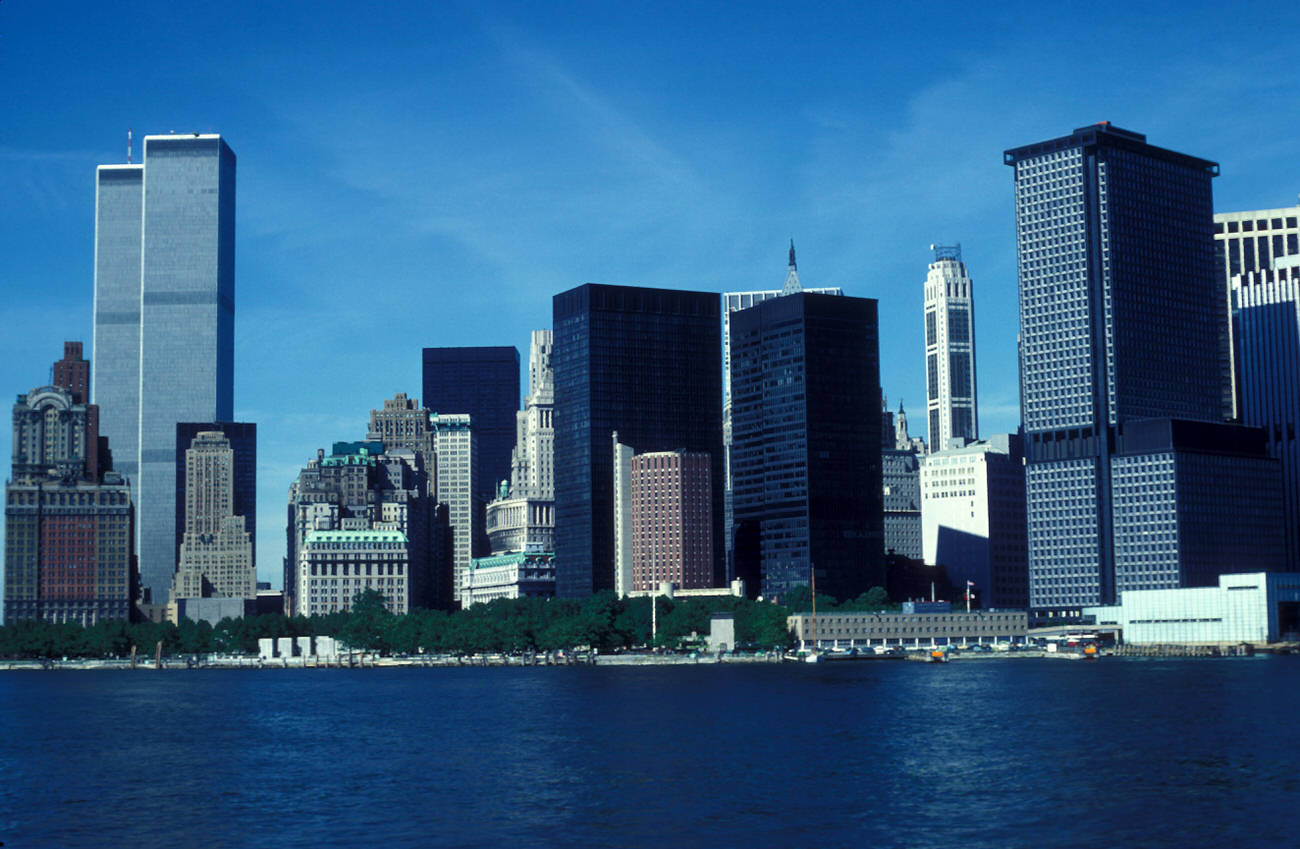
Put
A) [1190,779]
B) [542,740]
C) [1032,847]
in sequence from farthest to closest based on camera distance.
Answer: [542,740], [1190,779], [1032,847]

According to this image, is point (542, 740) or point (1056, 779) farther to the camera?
point (542, 740)

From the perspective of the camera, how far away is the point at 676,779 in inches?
4764

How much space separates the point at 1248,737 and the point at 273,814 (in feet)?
271

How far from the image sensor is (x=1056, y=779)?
118m

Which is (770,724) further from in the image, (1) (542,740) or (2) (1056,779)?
(2) (1056,779)

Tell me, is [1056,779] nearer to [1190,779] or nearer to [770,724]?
[1190,779]

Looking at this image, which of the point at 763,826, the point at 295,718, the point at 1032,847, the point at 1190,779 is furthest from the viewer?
the point at 295,718

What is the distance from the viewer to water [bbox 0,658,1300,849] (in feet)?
318

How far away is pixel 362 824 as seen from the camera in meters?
102

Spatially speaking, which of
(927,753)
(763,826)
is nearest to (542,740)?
(927,753)

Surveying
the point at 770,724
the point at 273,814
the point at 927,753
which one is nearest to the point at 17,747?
the point at 273,814

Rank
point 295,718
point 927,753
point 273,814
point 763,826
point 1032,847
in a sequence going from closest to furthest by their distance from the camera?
1. point 1032,847
2. point 763,826
3. point 273,814
4. point 927,753
5. point 295,718

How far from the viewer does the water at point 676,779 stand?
9700cm

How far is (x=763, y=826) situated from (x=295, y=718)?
103 meters
